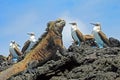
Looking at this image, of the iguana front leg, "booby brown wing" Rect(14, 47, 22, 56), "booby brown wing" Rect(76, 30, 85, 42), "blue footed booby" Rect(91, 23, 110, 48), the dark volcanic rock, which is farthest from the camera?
"booby brown wing" Rect(14, 47, 22, 56)

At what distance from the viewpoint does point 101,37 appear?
2472cm

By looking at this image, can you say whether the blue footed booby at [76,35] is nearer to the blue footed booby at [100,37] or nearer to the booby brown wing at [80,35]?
the booby brown wing at [80,35]

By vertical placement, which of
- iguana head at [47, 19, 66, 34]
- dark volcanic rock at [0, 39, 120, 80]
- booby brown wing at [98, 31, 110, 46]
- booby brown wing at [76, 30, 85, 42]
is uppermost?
iguana head at [47, 19, 66, 34]

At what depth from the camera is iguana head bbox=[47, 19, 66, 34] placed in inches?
789

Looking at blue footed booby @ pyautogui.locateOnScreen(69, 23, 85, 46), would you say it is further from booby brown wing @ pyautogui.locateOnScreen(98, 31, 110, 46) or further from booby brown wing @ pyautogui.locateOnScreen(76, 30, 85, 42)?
booby brown wing @ pyautogui.locateOnScreen(98, 31, 110, 46)

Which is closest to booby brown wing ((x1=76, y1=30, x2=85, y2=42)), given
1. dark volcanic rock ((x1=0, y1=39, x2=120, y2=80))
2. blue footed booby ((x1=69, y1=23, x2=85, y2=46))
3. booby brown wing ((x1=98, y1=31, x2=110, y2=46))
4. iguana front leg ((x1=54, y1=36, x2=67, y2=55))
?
blue footed booby ((x1=69, y1=23, x2=85, y2=46))

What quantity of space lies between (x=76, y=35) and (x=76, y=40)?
875mm

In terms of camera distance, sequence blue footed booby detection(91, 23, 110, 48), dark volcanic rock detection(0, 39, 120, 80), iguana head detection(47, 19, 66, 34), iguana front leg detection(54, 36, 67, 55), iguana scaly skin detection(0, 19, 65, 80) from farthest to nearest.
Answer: blue footed booby detection(91, 23, 110, 48) → iguana head detection(47, 19, 66, 34) → iguana scaly skin detection(0, 19, 65, 80) → iguana front leg detection(54, 36, 67, 55) → dark volcanic rock detection(0, 39, 120, 80)

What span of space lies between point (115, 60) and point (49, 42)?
18.5ft

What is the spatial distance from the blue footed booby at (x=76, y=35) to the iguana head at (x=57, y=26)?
492 centimetres

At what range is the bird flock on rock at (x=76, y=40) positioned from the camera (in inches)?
958

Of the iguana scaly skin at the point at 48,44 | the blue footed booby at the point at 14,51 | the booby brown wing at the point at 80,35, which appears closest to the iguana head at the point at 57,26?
the iguana scaly skin at the point at 48,44

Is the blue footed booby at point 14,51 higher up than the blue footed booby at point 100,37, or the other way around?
the blue footed booby at point 14,51

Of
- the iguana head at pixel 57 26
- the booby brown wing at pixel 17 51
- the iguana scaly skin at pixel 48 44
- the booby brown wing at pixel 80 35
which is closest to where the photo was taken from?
the iguana scaly skin at pixel 48 44
